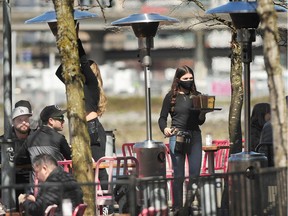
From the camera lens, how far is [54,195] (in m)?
9.23

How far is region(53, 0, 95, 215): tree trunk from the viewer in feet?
33.8

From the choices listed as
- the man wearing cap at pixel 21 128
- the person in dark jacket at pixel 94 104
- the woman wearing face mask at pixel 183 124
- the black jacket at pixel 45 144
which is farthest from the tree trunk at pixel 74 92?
the woman wearing face mask at pixel 183 124

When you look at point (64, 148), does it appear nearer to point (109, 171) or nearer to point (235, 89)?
point (109, 171)

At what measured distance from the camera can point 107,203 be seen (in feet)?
36.7

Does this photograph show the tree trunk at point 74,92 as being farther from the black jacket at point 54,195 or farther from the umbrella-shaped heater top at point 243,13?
the umbrella-shaped heater top at point 243,13

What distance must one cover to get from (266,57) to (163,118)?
3.82 metres

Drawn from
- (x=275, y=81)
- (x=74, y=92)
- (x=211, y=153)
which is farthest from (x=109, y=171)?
(x=275, y=81)

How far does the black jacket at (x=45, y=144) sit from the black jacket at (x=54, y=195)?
2.03 meters

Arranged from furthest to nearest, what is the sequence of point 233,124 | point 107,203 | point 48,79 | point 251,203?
point 48,79
point 233,124
point 107,203
point 251,203

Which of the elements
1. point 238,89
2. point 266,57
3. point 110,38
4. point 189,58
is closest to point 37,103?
point 189,58

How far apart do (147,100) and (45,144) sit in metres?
1.39

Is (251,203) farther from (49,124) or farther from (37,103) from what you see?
(37,103)

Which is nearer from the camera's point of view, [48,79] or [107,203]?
[107,203]

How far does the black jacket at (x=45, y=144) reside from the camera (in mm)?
11773
